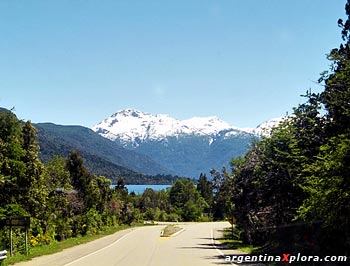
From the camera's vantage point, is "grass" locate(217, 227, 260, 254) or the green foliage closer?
"grass" locate(217, 227, 260, 254)

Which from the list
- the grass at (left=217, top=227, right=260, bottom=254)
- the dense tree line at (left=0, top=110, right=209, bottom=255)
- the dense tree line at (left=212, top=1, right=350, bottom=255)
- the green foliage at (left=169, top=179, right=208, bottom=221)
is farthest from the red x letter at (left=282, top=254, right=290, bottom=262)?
the green foliage at (left=169, top=179, right=208, bottom=221)

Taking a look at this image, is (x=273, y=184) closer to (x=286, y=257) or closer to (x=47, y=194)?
(x=286, y=257)

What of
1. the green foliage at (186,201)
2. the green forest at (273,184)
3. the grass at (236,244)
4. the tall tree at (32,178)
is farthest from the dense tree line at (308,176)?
the green foliage at (186,201)

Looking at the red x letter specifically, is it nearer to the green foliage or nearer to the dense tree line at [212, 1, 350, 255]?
the dense tree line at [212, 1, 350, 255]

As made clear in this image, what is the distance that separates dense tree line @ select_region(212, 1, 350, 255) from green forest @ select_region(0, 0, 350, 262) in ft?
0.10

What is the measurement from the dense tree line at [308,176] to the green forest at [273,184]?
31 mm

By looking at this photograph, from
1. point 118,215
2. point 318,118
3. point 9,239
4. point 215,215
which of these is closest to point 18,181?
point 9,239

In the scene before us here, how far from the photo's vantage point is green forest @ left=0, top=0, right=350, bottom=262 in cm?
1616

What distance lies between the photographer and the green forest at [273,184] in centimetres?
1616

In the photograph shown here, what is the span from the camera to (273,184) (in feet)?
81.0

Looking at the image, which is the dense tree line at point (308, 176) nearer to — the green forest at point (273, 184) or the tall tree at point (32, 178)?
the green forest at point (273, 184)

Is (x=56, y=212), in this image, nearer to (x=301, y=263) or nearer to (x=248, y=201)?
(x=248, y=201)

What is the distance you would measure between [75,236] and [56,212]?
4.68m

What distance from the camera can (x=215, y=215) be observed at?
337ft
